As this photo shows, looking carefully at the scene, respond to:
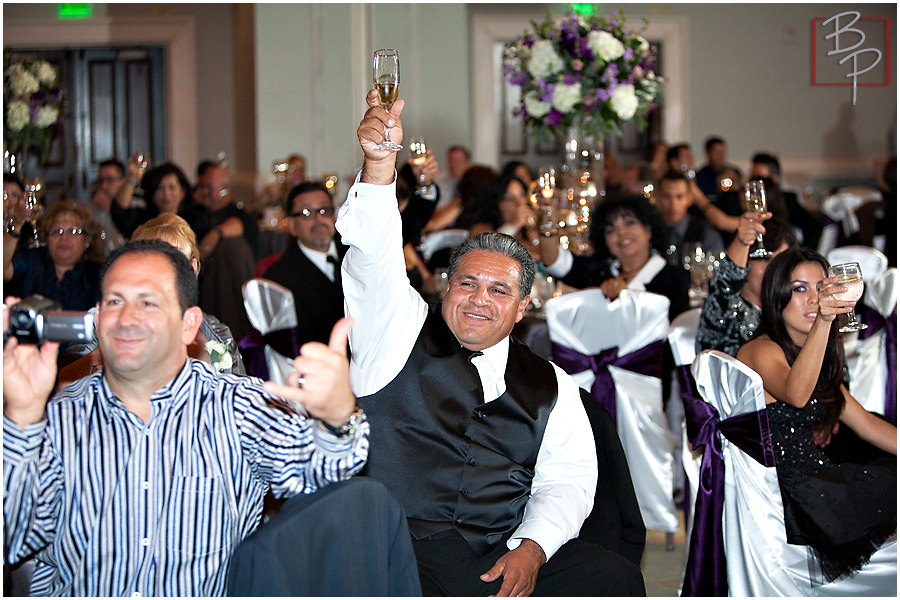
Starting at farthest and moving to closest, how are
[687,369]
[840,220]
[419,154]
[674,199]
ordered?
[840,220] < [674,199] < [419,154] < [687,369]

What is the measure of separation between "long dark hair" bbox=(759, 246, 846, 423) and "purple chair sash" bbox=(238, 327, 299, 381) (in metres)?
1.83

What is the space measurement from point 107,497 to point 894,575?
1.95 m

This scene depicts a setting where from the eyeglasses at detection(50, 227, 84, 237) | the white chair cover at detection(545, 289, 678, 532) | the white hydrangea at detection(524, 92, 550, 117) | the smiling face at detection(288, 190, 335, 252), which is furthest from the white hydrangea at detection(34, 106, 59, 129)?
the white chair cover at detection(545, 289, 678, 532)

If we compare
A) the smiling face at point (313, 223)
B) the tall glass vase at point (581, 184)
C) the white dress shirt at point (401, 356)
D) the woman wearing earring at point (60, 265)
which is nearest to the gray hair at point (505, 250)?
the white dress shirt at point (401, 356)

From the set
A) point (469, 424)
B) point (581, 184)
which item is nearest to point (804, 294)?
point (469, 424)

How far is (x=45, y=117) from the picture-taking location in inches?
237

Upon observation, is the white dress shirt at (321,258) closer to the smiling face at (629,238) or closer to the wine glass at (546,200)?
the wine glass at (546,200)

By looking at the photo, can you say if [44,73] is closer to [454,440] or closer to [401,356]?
[401,356]

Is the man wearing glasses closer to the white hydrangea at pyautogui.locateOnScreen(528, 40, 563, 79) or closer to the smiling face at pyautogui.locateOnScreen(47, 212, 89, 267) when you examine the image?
the smiling face at pyautogui.locateOnScreen(47, 212, 89, 267)

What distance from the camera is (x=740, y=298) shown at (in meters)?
3.30

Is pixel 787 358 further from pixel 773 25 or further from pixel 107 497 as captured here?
pixel 773 25

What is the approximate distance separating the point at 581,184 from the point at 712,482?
6.36ft

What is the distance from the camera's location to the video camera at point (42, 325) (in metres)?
1.78

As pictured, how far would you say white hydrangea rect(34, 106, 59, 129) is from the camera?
6.03 m
